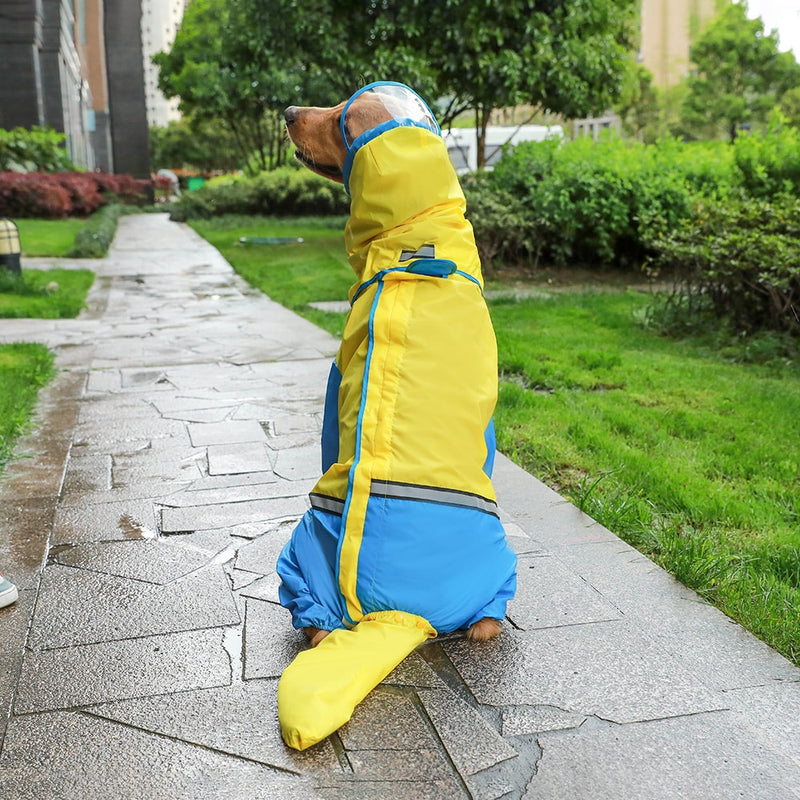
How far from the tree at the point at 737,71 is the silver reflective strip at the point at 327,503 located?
36.5 metres

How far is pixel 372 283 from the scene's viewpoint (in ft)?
7.45

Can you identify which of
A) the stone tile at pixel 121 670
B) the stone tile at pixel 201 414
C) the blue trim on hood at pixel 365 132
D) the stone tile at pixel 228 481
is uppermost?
the blue trim on hood at pixel 365 132

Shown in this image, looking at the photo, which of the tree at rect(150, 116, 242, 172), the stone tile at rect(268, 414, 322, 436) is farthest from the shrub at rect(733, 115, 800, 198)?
the tree at rect(150, 116, 242, 172)

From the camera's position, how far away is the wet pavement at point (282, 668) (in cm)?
187

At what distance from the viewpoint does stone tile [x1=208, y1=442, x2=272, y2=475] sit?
13.0ft

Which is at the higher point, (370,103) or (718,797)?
(370,103)

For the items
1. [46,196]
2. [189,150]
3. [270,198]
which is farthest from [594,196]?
[189,150]

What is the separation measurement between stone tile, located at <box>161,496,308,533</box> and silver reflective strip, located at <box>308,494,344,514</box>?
1102mm

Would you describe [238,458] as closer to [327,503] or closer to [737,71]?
[327,503]

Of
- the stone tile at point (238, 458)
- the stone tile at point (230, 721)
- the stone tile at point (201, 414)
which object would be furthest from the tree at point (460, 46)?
the stone tile at point (230, 721)

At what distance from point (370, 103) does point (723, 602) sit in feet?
6.02

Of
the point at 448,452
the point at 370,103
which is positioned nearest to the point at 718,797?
the point at 448,452

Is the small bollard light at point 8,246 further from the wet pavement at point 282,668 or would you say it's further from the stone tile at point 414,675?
the stone tile at point 414,675

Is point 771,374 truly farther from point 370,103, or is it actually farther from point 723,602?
point 370,103
